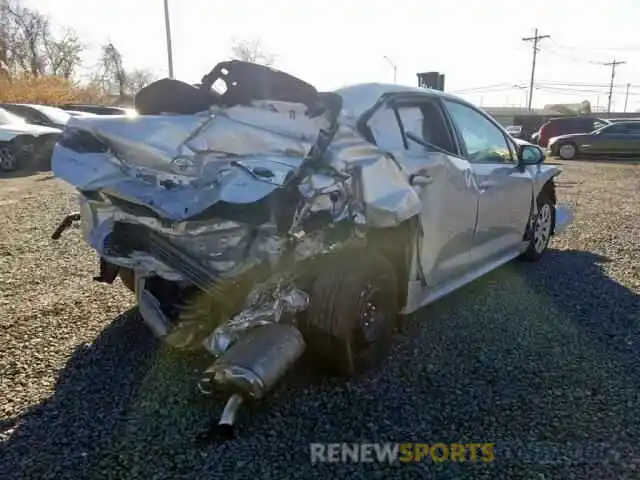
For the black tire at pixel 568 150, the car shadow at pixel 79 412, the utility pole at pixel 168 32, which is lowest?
the black tire at pixel 568 150

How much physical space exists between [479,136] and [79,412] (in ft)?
11.2

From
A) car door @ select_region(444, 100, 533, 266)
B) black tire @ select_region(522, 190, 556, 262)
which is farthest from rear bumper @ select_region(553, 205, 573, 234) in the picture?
car door @ select_region(444, 100, 533, 266)

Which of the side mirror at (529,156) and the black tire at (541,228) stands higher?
the side mirror at (529,156)

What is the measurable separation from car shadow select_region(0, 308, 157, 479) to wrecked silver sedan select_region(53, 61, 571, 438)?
42 cm

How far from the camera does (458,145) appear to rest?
13.5 feet

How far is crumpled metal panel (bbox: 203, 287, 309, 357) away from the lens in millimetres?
2873

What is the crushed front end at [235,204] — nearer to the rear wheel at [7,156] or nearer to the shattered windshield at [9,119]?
the rear wheel at [7,156]

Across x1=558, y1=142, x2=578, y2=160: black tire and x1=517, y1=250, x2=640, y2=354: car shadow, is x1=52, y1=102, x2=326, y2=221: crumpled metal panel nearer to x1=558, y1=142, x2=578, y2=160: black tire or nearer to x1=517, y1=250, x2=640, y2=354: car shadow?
x1=517, y1=250, x2=640, y2=354: car shadow

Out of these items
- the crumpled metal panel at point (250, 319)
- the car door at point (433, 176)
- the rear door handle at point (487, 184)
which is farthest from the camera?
the rear door handle at point (487, 184)

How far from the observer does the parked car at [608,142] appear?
2138 cm

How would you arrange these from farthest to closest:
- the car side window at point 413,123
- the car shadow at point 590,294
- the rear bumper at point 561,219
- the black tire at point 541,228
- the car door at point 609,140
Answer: the car door at point 609,140 < the rear bumper at point 561,219 < the black tire at point 541,228 < the car shadow at point 590,294 < the car side window at point 413,123

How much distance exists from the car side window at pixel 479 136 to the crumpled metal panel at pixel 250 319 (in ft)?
6.59

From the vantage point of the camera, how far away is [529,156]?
5137mm

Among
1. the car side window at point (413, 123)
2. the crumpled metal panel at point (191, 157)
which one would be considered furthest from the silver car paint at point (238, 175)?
the car side window at point (413, 123)
